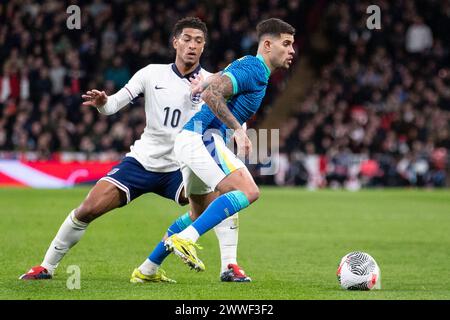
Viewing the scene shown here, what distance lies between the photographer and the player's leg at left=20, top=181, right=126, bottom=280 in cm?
849

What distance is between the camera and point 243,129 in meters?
7.88

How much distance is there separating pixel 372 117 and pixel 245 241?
1526cm

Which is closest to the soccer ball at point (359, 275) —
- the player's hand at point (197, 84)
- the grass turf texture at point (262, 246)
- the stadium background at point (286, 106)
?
the grass turf texture at point (262, 246)

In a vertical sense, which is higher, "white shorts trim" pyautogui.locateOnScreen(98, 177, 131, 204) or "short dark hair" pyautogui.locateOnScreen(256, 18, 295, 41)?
"short dark hair" pyautogui.locateOnScreen(256, 18, 295, 41)

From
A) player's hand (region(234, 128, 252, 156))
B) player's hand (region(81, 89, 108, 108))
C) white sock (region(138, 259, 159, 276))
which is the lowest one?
white sock (region(138, 259, 159, 276))

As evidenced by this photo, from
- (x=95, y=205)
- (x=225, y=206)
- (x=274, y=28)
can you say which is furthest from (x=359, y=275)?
(x=95, y=205)

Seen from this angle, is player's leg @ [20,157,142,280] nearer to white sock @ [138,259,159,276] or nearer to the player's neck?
white sock @ [138,259,159,276]

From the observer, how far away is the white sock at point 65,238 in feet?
28.2

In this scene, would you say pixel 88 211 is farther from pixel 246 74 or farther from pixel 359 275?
pixel 359 275

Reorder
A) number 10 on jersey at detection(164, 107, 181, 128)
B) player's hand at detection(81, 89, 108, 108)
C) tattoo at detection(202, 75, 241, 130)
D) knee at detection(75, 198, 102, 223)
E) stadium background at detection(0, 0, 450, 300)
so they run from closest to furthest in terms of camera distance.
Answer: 1. tattoo at detection(202, 75, 241, 130)
2. player's hand at detection(81, 89, 108, 108)
3. knee at detection(75, 198, 102, 223)
4. number 10 on jersey at detection(164, 107, 181, 128)
5. stadium background at detection(0, 0, 450, 300)

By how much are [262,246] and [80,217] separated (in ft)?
14.3

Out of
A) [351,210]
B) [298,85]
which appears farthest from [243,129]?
[298,85]

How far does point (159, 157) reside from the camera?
8828 millimetres

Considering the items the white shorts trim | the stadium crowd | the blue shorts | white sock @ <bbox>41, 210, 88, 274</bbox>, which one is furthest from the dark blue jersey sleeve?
the stadium crowd
